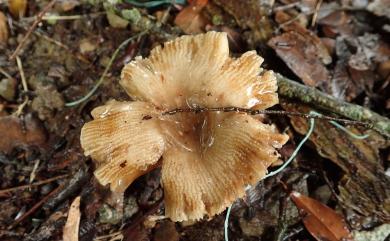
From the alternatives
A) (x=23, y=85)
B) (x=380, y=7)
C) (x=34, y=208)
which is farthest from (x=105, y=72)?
(x=380, y=7)

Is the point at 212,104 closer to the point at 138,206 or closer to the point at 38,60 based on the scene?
the point at 138,206

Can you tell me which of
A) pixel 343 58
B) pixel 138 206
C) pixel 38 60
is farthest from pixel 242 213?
pixel 38 60

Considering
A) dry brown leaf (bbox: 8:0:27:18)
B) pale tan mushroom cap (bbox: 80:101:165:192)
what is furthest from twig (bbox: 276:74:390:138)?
dry brown leaf (bbox: 8:0:27:18)

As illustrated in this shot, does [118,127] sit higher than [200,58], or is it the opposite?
[200,58]

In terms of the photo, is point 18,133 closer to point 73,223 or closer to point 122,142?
point 73,223

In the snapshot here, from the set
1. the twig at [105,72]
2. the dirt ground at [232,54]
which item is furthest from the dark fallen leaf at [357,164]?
the twig at [105,72]
